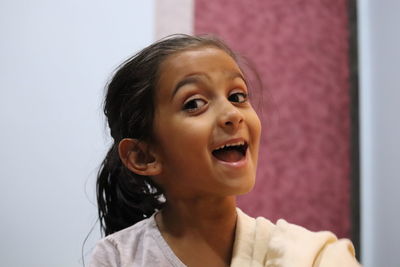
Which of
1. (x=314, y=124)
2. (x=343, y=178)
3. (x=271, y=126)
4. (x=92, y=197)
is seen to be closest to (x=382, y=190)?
(x=343, y=178)

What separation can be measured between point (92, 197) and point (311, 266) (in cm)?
64

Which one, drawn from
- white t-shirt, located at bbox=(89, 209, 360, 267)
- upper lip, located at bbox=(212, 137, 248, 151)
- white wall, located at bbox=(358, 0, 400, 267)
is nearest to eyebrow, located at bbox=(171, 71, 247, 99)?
upper lip, located at bbox=(212, 137, 248, 151)

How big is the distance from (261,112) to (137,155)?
0.42 m

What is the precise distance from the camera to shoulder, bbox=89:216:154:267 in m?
0.87

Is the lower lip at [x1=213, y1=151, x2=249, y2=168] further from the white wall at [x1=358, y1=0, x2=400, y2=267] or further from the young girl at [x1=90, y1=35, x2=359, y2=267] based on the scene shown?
the white wall at [x1=358, y1=0, x2=400, y2=267]

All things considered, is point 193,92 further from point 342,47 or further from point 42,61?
point 342,47

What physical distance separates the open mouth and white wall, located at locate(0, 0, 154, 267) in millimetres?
514

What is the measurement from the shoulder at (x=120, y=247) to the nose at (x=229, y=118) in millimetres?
252

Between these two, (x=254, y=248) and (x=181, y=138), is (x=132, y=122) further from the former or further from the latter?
(x=254, y=248)

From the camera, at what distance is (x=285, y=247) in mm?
788

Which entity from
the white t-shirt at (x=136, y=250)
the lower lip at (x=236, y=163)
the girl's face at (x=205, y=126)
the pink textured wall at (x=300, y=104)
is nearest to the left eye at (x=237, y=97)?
the girl's face at (x=205, y=126)

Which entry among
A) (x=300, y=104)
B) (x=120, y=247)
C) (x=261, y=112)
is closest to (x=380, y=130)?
(x=300, y=104)

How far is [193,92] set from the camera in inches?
31.9

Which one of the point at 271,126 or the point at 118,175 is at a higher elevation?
the point at 118,175
